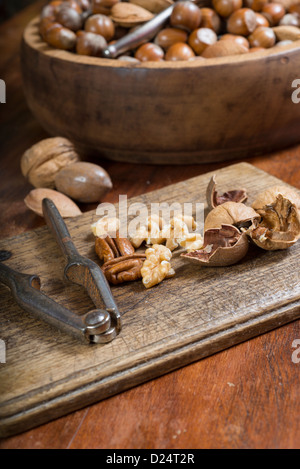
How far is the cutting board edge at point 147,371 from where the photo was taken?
1.86 ft

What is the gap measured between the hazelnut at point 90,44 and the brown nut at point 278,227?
0.57 meters

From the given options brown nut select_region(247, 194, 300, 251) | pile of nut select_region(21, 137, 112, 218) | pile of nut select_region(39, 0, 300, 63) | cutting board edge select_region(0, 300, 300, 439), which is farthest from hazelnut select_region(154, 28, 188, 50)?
cutting board edge select_region(0, 300, 300, 439)

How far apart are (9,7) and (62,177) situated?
2.53 meters

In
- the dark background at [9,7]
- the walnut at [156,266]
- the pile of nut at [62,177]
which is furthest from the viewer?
the dark background at [9,7]

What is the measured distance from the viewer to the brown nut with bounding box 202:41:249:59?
3.50 ft

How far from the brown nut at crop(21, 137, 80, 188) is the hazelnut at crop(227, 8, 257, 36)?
19.4 inches

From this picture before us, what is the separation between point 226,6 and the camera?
1.18 meters

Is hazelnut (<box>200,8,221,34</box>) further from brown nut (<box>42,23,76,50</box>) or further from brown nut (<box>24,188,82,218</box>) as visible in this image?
brown nut (<box>24,188,82,218</box>)

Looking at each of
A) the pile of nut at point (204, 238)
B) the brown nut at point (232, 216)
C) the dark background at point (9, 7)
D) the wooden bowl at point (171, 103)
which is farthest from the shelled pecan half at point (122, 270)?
the dark background at point (9, 7)

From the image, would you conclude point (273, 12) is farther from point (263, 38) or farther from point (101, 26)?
point (101, 26)

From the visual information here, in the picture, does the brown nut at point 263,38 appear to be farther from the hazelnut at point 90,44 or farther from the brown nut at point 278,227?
the brown nut at point 278,227

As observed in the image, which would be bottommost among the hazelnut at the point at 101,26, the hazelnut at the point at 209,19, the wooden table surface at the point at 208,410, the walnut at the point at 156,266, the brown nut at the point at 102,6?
the wooden table surface at the point at 208,410
